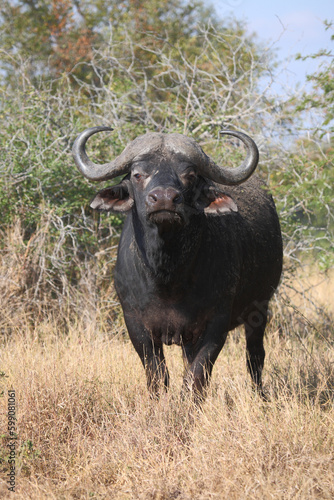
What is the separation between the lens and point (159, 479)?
2764 millimetres

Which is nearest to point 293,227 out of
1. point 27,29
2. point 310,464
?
point 310,464

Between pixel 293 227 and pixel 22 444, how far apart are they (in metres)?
5.00

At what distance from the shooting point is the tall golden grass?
2729 mm

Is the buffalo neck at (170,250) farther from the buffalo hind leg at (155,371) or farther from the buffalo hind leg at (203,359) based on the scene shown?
the buffalo hind leg at (155,371)

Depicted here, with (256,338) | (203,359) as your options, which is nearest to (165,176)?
(203,359)

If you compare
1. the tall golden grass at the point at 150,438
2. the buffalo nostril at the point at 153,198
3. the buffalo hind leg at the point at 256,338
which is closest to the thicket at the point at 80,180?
the buffalo hind leg at the point at 256,338

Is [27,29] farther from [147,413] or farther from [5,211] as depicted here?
[147,413]

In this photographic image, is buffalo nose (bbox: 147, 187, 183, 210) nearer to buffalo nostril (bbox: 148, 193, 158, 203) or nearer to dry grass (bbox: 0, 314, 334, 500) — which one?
buffalo nostril (bbox: 148, 193, 158, 203)

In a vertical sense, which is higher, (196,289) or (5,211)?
(5,211)

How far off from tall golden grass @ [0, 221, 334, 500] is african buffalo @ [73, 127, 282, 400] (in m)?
0.33

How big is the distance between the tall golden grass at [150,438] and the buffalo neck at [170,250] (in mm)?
771

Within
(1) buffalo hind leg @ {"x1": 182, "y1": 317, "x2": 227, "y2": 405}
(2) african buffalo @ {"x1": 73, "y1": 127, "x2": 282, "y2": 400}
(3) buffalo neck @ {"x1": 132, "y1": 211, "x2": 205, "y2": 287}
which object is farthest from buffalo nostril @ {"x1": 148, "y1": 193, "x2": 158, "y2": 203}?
(1) buffalo hind leg @ {"x1": 182, "y1": 317, "x2": 227, "y2": 405}

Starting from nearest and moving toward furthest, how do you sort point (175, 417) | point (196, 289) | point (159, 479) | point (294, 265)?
point (159, 479)
point (175, 417)
point (196, 289)
point (294, 265)

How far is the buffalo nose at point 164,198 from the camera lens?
3201mm
